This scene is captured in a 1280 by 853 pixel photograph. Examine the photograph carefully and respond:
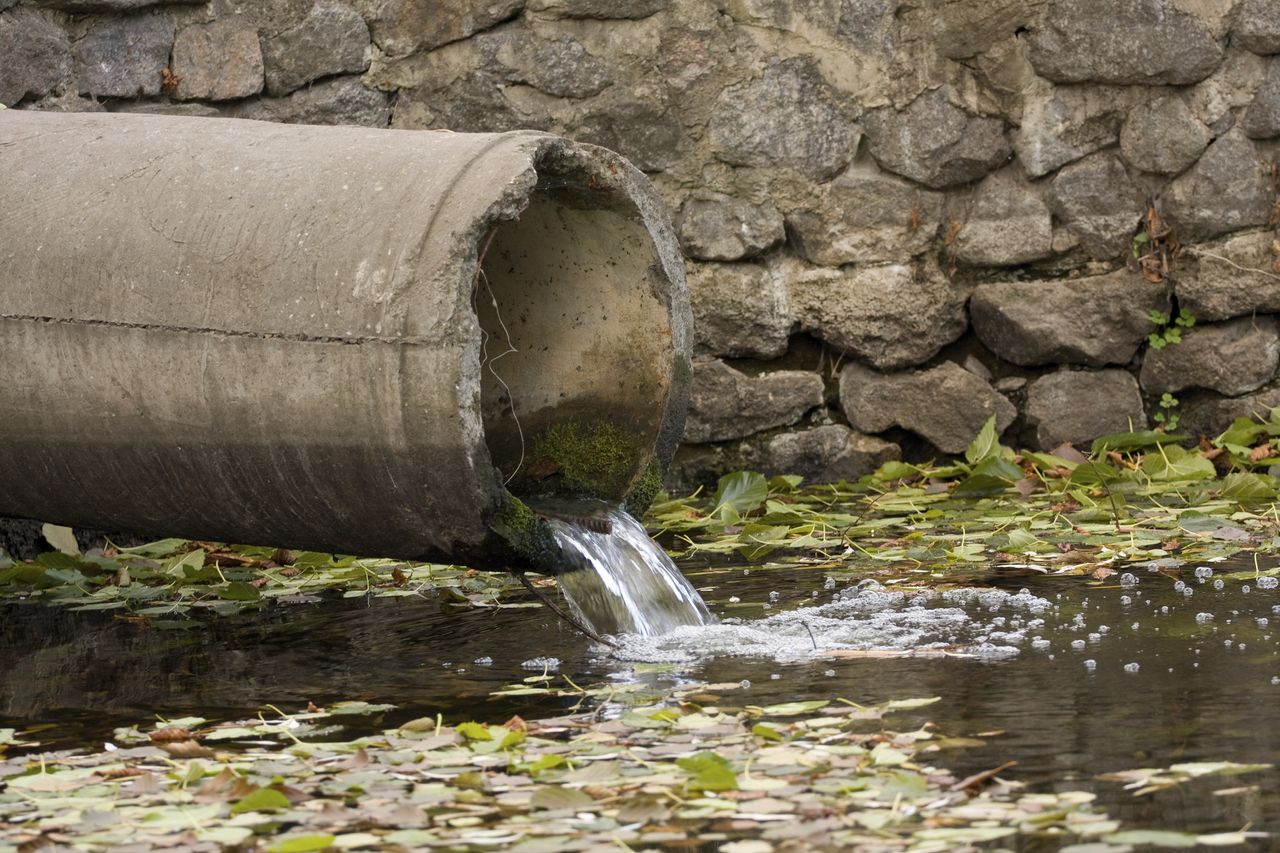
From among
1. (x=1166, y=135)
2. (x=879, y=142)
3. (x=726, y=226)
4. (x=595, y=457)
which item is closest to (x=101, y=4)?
(x=726, y=226)

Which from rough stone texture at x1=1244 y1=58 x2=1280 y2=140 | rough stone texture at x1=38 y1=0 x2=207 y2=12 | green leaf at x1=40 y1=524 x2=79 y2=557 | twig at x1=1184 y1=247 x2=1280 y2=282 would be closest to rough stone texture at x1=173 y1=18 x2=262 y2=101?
rough stone texture at x1=38 y1=0 x2=207 y2=12

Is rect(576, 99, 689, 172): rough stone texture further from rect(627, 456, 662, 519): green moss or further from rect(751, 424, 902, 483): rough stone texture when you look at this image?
rect(627, 456, 662, 519): green moss

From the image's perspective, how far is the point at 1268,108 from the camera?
207 inches

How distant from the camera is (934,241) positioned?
5527 millimetres

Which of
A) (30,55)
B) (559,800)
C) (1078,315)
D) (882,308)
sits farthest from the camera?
(882,308)

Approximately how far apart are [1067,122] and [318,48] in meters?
2.30

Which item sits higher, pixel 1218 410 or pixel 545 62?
pixel 545 62

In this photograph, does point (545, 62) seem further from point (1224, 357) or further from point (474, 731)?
point (474, 731)

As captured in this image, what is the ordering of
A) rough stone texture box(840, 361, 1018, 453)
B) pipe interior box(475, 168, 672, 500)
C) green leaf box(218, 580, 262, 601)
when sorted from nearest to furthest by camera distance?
pipe interior box(475, 168, 672, 500) < green leaf box(218, 580, 262, 601) < rough stone texture box(840, 361, 1018, 453)

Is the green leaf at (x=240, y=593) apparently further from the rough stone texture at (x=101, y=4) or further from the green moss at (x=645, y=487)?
the rough stone texture at (x=101, y=4)

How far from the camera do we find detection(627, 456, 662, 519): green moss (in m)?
3.79

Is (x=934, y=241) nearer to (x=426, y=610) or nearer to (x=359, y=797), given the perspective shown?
(x=426, y=610)

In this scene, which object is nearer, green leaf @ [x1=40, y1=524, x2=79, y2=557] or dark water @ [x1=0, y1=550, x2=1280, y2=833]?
dark water @ [x1=0, y1=550, x2=1280, y2=833]

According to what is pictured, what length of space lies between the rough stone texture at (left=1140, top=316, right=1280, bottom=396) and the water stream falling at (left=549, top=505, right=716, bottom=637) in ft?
7.90
